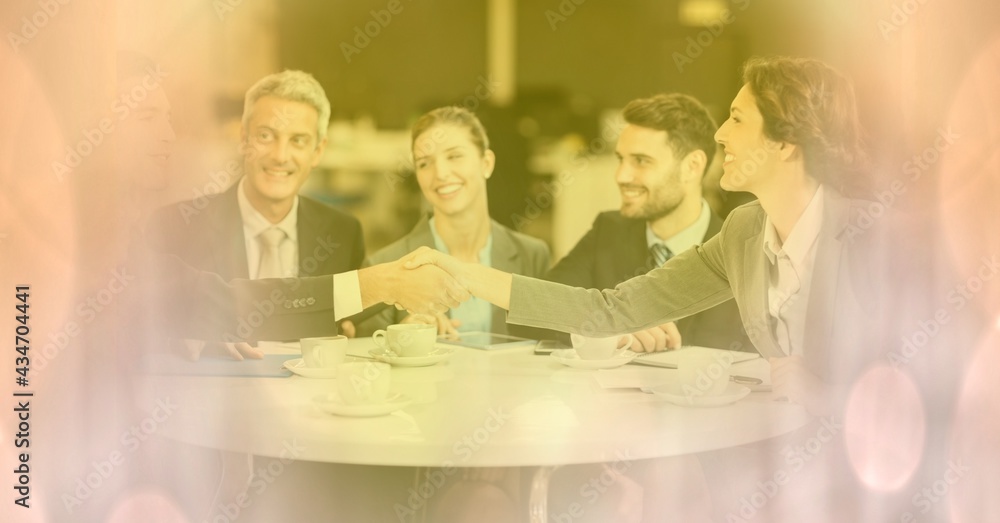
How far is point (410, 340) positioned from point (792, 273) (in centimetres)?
88

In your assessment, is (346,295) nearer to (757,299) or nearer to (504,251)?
(504,251)

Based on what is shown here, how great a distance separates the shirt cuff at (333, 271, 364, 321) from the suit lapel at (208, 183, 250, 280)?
0.66ft

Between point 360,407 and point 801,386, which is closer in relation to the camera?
point 360,407

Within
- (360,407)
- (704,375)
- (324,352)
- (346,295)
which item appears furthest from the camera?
(346,295)

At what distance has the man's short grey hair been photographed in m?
1.68

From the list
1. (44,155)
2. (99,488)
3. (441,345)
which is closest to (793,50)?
(441,345)

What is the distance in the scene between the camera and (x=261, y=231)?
1.72 m

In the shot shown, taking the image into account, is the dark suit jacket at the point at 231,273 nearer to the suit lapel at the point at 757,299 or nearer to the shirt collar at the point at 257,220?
the shirt collar at the point at 257,220

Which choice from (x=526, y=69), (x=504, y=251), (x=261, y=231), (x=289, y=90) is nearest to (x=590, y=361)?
(x=504, y=251)

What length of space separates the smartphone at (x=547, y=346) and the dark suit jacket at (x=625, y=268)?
0.46 feet

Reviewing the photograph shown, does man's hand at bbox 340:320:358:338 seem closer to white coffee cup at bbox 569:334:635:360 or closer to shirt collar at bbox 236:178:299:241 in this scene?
shirt collar at bbox 236:178:299:241

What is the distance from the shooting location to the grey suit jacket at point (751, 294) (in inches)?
68.2

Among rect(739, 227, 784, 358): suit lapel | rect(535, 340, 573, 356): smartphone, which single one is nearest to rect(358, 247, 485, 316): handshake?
rect(535, 340, 573, 356): smartphone

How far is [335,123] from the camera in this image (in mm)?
1690
